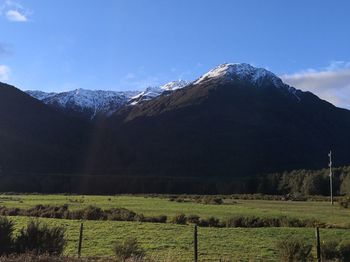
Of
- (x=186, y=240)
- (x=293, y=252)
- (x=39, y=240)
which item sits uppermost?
(x=39, y=240)

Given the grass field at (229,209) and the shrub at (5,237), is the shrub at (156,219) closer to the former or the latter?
the grass field at (229,209)

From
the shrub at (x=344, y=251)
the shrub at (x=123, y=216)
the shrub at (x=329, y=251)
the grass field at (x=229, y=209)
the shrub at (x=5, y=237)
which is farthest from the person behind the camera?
the grass field at (x=229, y=209)

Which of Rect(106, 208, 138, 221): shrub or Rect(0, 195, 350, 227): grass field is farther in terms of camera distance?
Rect(0, 195, 350, 227): grass field

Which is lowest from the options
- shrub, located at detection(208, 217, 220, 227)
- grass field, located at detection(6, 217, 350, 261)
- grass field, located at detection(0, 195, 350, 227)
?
grass field, located at detection(6, 217, 350, 261)

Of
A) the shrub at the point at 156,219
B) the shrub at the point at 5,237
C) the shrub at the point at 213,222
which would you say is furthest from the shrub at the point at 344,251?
the shrub at the point at 156,219

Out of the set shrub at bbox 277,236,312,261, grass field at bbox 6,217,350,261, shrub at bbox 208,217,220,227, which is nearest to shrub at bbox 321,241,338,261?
grass field at bbox 6,217,350,261

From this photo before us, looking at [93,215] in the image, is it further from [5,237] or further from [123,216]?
[5,237]

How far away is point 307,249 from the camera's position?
22.8 meters

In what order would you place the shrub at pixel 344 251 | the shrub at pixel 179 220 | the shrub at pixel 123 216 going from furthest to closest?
the shrub at pixel 123 216, the shrub at pixel 179 220, the shrub at pixel 344 251

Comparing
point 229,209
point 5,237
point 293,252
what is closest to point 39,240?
Answer: point 5,237

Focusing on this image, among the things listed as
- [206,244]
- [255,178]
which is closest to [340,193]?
[255,178]

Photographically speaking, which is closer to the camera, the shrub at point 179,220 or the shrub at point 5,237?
the shrub at point 5,237

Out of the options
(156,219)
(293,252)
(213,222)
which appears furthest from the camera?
(156,219)

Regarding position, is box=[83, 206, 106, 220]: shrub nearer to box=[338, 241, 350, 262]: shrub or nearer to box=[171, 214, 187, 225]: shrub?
box=[171, 214, 187, 225]: shrub
